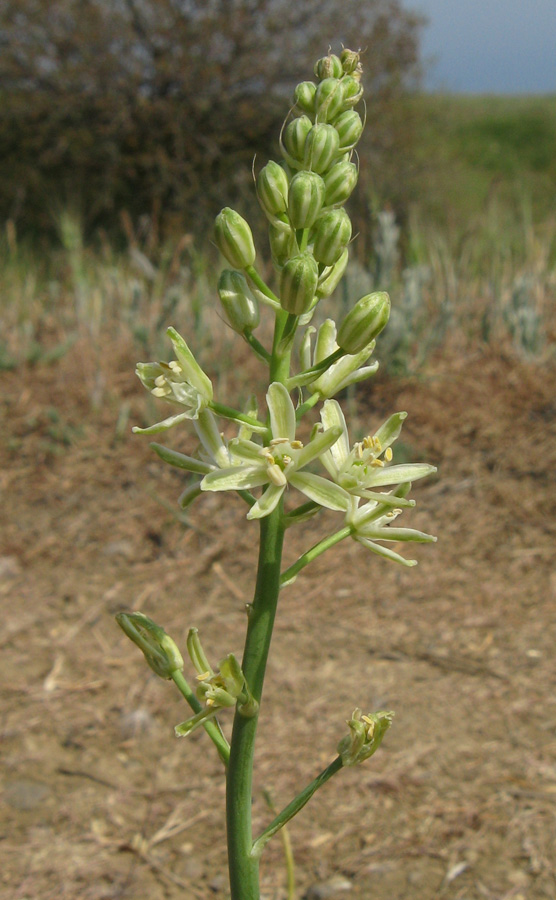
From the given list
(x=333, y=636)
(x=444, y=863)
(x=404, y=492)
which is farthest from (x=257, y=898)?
(x=333, y=636)

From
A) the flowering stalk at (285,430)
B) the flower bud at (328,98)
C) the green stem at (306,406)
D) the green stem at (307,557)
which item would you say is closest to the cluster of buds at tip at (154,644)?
the flowering stalk at (285,430)

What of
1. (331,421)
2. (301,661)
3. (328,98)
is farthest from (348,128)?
(301,661)

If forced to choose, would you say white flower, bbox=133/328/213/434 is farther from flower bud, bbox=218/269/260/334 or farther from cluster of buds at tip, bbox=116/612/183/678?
cluster of buds at tip, bbox=116/612/183/678

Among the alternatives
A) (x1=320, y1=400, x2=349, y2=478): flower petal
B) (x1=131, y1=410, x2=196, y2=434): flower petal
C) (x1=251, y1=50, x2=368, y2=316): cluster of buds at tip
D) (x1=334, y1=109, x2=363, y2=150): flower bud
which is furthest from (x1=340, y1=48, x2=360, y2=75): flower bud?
(x1=131, y1=410, x2=196, y2=434): flower petal

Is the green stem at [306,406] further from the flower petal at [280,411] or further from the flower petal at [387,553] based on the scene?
the flower petal at [387,553]

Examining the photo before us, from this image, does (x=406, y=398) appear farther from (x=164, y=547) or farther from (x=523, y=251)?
(x=523, y=251)

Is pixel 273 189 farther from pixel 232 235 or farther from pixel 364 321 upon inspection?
pixel 364 321
